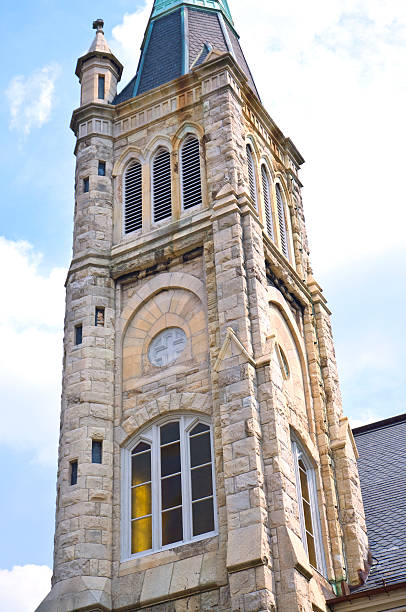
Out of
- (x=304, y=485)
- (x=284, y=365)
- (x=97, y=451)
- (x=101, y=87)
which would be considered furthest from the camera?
(x=101, y=87)

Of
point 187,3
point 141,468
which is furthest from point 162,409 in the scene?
point 187,3

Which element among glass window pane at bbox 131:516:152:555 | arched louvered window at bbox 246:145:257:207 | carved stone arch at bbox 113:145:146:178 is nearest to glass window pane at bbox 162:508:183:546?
glass window pane at bbox 131:516:152:555

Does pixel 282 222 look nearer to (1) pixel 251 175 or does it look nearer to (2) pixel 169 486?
(1) pixel 251 175

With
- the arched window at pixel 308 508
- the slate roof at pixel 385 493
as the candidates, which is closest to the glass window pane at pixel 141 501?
the arched window at pixel 308 508

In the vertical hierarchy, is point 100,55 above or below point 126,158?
above

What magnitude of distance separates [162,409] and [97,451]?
165cm

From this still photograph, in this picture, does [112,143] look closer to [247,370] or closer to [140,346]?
[140,346]

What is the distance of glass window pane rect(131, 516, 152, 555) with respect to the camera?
19.8m

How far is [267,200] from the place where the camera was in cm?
2609

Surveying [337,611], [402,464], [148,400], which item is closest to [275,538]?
[337,611]

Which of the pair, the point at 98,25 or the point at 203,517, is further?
the point at 98,25

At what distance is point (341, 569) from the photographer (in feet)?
67.8

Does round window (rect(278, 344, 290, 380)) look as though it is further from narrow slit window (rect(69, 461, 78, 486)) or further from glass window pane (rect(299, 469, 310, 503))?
narrow slit window (rect(69, 461, 78, 486))

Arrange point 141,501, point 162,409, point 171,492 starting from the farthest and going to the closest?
point 162,409 < point 141,501 < point 171,492
